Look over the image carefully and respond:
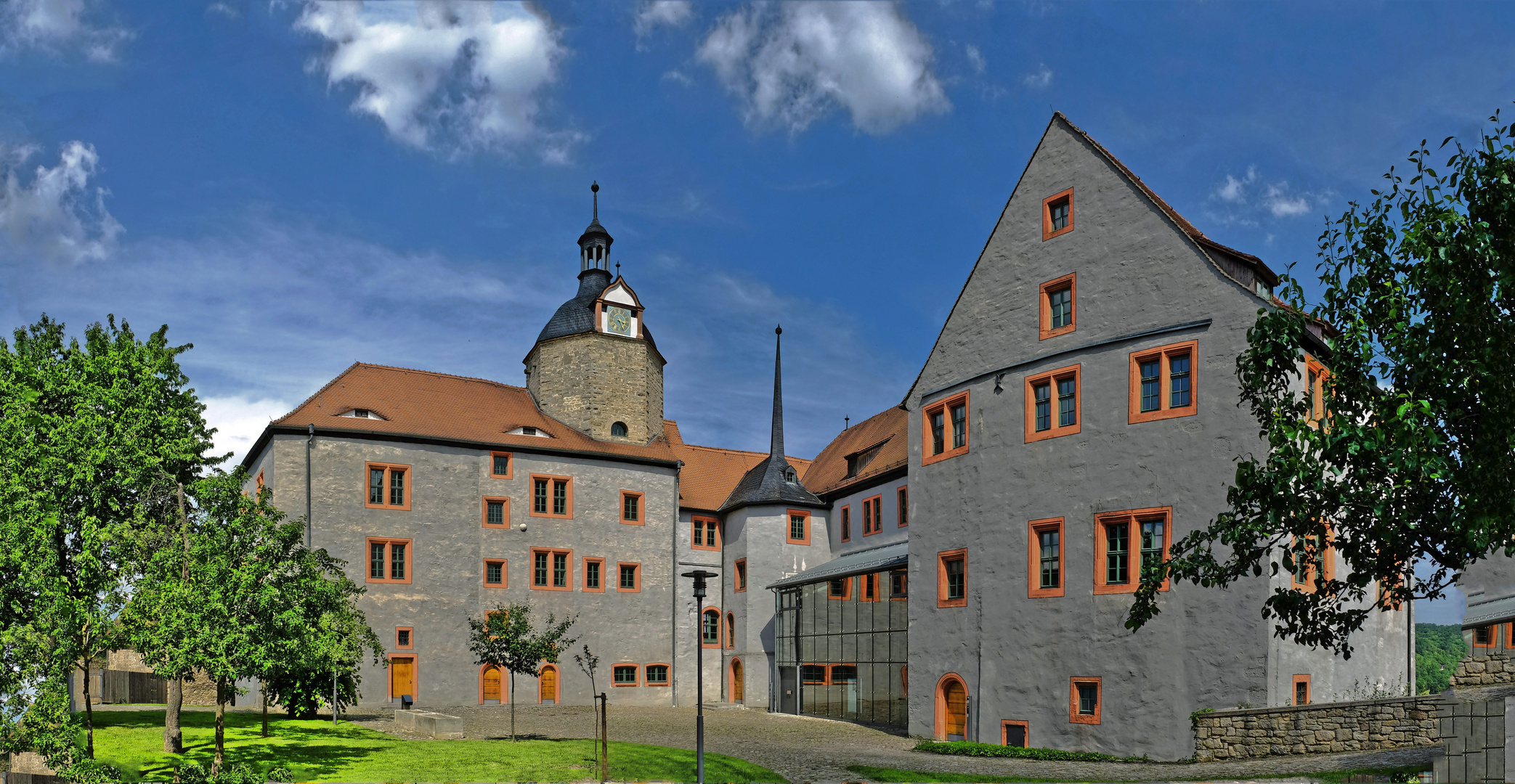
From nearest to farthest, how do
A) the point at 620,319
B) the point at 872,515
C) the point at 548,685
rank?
the point at 548,685, the point at 872,515, the point at 620,319

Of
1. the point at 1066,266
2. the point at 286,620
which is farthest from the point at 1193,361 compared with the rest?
Result: the point at 286,620

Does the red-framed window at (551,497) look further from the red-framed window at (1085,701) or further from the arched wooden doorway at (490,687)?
the red-framed window at (1085,701)

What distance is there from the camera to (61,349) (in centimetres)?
2789

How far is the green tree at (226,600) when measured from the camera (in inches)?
800

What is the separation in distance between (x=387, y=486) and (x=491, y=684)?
9.16m

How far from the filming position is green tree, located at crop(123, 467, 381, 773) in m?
20.3

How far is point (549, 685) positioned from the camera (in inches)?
1807

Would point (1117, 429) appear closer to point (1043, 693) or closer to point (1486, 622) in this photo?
point (1043, 693)

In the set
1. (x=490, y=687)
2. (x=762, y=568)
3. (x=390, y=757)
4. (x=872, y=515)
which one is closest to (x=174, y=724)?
(x=390, y=757)

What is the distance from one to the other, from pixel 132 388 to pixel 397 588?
18.8 meters

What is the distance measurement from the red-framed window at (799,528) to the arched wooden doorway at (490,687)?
14474 mm

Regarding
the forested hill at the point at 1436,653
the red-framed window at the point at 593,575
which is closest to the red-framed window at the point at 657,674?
the red-framed window at the point at 593,575

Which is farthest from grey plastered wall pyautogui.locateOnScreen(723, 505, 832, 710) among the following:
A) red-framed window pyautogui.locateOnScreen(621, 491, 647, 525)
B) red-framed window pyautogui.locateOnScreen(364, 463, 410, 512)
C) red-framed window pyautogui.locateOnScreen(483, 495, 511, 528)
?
red-framed window pyautogui.locateOnScreen(364, 463, 410, 512)

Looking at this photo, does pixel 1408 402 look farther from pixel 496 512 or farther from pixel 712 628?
pixel 712 628
